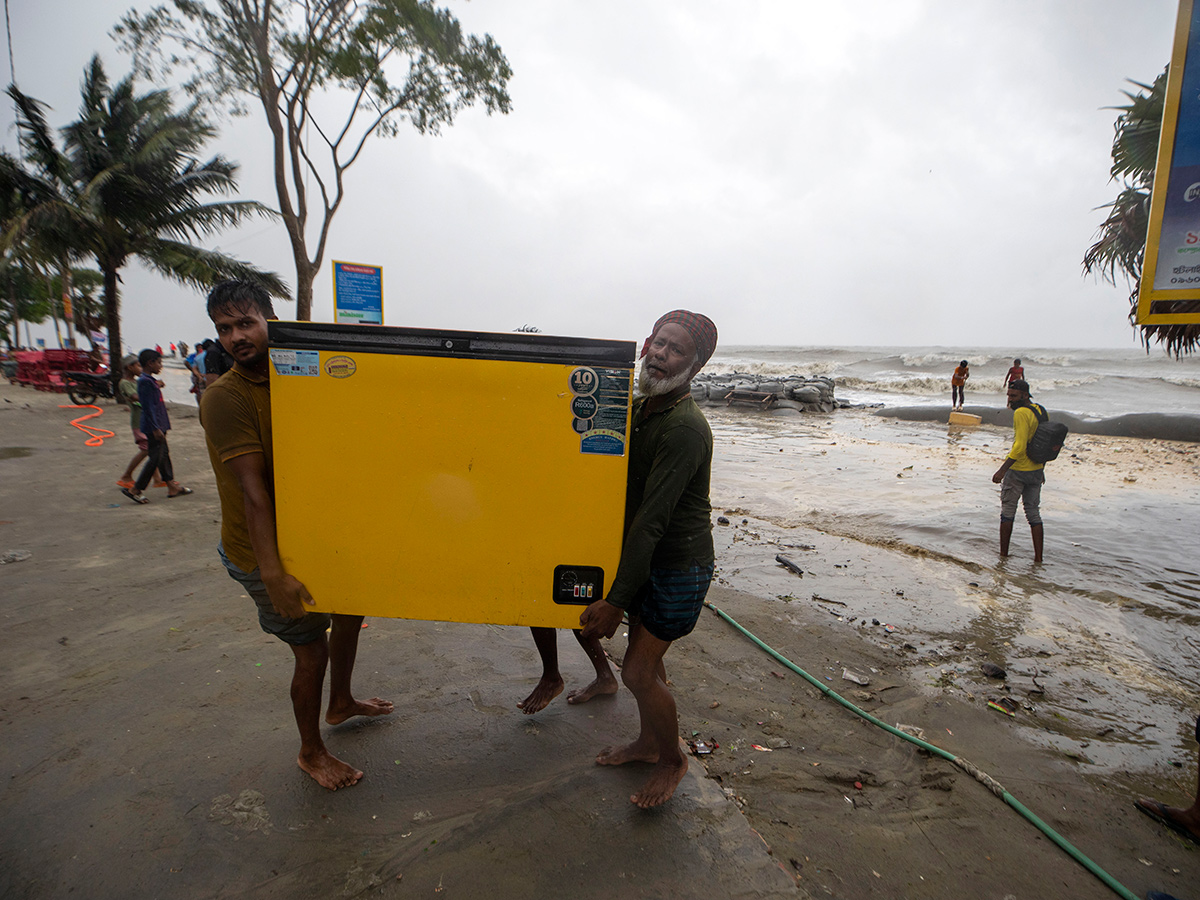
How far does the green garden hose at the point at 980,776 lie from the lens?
6.71 ft

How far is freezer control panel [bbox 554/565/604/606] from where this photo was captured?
1864 millimetres

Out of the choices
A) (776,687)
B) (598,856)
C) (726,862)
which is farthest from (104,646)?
(776,687)

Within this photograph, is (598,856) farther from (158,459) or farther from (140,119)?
(140,119)

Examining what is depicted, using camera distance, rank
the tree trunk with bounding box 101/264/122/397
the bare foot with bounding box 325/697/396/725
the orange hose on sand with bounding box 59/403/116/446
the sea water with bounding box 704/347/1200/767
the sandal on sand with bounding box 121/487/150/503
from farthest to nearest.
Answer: the tree trunk with bounding box 101/264/122/397, the orange hose on sand with bounding box 59/403/116/446, the sandal on sand with bounding box 121/487/150/503, the sea water with bounding box 704/347/1200/767, the bare foot with bounding box 325/697/396/725

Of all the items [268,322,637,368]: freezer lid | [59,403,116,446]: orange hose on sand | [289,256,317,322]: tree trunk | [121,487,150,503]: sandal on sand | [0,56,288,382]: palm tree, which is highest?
[0,56,288,382]: palm tree

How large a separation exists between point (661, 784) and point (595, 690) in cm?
74

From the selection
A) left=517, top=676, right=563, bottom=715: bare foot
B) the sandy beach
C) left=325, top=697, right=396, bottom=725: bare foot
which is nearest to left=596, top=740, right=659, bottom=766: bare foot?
the sandy beach

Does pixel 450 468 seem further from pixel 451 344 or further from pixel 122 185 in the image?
pixel 122 185

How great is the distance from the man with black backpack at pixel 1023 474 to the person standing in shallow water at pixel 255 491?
6.00m

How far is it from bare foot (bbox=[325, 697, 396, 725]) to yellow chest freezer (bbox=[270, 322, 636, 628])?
0.88 m

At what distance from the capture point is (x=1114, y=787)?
2611mm

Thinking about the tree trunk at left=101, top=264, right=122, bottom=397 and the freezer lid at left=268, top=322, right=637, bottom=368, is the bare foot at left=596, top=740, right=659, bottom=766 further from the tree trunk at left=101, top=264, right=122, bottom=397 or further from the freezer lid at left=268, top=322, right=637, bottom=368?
the tree trunk at left=101, top=264, right=122, bottom=397

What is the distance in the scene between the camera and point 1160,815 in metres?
2.40

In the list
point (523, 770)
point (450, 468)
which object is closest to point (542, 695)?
point (523, 770)
